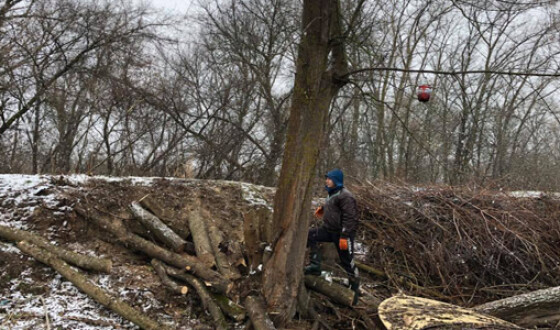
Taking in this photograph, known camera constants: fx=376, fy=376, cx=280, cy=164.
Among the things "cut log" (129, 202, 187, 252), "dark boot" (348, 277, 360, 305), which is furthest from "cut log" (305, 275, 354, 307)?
"cut log" (129, 202, 187, 252)

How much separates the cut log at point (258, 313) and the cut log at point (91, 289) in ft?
3.25

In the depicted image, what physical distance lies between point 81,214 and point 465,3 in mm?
5976

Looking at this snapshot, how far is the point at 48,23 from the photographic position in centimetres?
1106

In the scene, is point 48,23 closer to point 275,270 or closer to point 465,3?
point 275,270

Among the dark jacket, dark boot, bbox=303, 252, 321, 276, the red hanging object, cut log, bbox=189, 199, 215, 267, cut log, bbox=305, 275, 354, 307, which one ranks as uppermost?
the red hanging object

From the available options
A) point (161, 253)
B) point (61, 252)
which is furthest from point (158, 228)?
point (61, 252)

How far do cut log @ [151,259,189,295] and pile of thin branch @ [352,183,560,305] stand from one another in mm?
3385

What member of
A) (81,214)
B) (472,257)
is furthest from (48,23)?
(472,257)

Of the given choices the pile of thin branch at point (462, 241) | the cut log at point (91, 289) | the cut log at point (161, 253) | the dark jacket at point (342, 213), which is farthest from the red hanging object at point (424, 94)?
the cut log at point (91, 289)

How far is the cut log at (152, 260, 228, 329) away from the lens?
4.53 meters

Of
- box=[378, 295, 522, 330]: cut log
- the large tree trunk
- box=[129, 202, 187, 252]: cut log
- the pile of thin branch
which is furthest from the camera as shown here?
the pile of thin branch

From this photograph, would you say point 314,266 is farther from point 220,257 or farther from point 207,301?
point 207,301

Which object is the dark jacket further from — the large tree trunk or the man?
the large tree trunk

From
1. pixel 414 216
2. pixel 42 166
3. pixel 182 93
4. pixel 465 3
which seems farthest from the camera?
pixel 182 93
